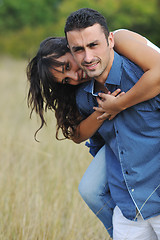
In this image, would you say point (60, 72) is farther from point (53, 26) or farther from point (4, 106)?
point (53, 26)

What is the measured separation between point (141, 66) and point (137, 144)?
16.5 inches

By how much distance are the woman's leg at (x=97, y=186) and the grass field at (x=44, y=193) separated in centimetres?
48

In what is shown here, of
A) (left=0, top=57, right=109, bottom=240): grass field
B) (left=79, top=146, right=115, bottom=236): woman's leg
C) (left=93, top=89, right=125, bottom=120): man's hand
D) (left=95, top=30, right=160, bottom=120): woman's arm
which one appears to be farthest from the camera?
(left=0, top=57, right=109, bottom=240): grass field

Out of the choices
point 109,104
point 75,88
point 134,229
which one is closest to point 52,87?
point 75,88

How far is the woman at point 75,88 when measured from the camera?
194 centimetres

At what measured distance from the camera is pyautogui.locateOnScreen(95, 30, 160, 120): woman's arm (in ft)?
6.22

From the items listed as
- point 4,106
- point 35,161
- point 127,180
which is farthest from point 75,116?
point 4,106

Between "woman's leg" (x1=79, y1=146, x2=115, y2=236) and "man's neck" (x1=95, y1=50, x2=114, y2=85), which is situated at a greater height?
"man's neck" (x1=95, y1=50, x2=114, y2=85)

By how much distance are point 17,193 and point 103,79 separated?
5.60 ft

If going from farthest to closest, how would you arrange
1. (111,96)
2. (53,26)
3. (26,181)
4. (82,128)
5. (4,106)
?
(53,26), (4,106), (26,181), (82,128), (111,96)

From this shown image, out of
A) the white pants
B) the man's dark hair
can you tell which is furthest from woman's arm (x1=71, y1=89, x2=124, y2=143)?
the white pants

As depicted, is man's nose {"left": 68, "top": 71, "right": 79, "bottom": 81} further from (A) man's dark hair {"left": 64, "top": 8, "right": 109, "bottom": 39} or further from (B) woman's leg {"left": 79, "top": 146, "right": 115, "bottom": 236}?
(B) woman's leg {"left": 79, "top": 146, "right": 115, "bottom": 236}

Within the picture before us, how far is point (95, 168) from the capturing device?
2.36 m

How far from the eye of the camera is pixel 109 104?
6.66 feet
